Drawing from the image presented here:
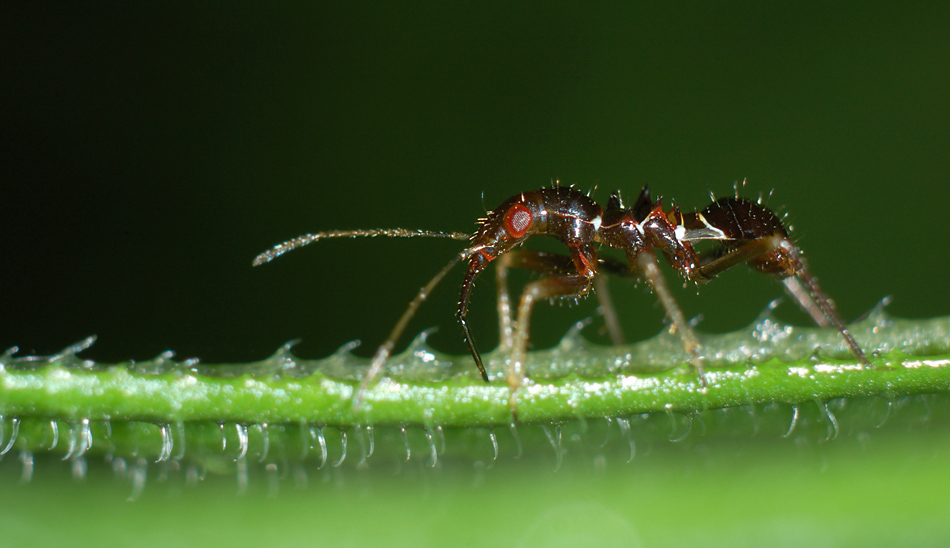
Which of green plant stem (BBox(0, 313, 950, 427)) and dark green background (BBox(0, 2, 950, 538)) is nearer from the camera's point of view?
green plant stem (BBox(0, 313, 950, 427))

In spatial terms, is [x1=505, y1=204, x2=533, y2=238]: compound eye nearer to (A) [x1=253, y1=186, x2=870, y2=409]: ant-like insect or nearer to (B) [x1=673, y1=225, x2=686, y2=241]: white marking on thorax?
(A) [x1=253, y1=186, x2=870, y2=409]: ant-like insect

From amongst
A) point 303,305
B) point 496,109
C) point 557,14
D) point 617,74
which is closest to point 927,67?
point 617,74

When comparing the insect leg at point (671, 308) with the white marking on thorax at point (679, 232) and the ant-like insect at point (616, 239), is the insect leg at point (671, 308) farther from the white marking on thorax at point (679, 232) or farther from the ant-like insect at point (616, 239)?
the white marking on thorax at point (679, 232)

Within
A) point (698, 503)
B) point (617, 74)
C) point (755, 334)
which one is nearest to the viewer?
point (698, 503)

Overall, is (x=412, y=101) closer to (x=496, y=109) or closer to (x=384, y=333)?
(x=496, y=109)

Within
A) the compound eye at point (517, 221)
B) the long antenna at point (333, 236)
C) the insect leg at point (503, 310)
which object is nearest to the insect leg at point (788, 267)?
the compound eye at point (517, 221)

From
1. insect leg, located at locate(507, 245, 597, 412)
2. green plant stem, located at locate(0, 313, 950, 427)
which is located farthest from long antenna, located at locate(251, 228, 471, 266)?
green plant stem, located at locate(0, 313, 950, 427)
